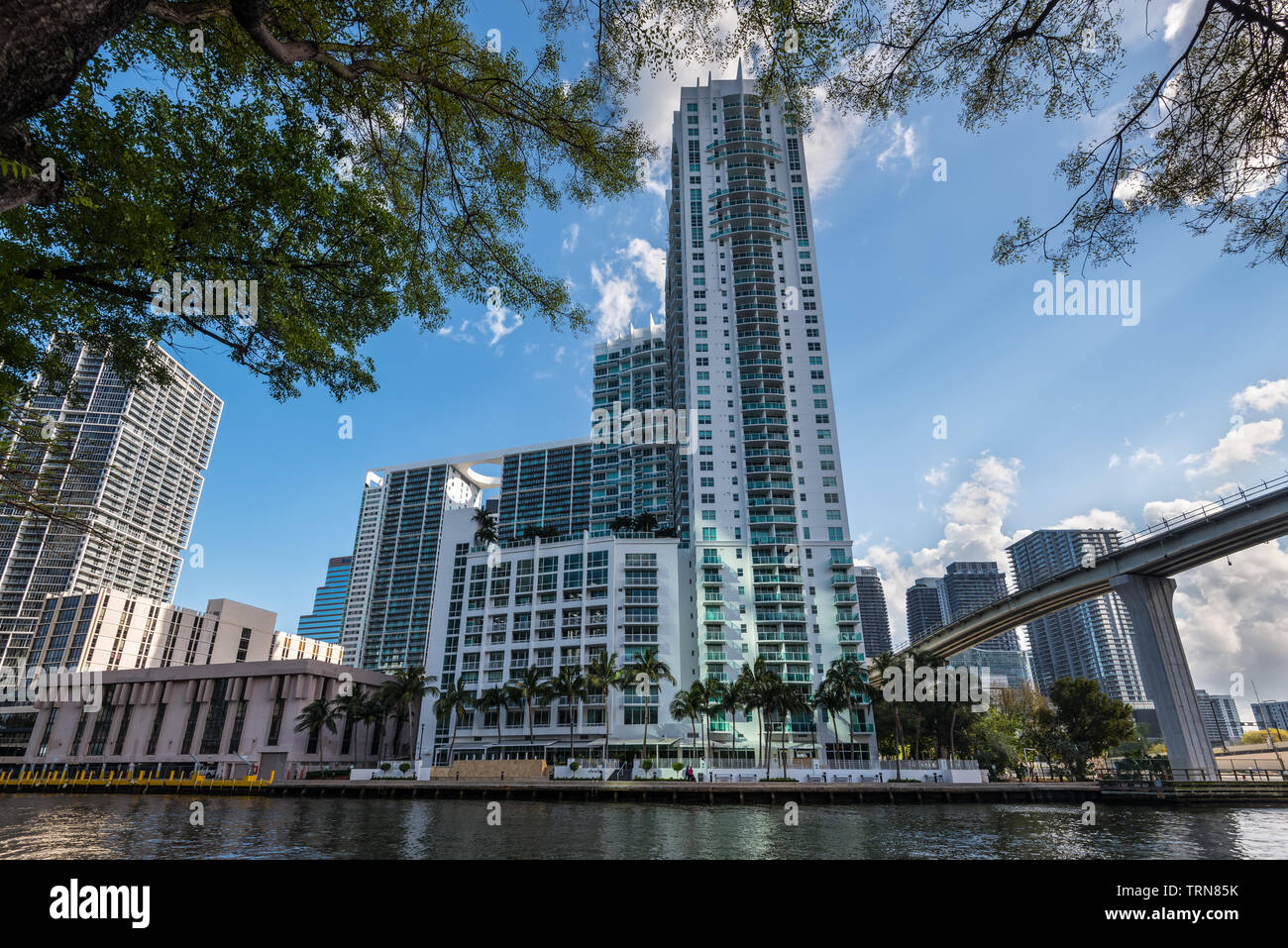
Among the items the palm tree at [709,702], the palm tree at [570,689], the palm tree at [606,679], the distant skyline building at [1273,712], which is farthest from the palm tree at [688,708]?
the distant skyline building at [1273,712]

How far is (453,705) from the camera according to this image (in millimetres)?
73250

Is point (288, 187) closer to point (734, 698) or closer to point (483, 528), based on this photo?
point (734, 698)

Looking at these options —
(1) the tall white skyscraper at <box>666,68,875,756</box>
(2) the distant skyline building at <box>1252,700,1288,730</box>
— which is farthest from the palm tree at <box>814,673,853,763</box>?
(2) the distant skyline building at <box>1252,700,1288,730</box>

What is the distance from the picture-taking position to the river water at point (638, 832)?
2445 cm

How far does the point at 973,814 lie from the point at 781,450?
54.5 meters

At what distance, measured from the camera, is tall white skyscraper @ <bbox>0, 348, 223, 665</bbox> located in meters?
131

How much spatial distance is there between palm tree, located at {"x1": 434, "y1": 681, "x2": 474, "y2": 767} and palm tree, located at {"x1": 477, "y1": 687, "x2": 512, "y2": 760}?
171cm

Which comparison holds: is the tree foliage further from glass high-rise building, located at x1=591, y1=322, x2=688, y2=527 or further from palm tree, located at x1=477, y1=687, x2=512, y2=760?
glass high-rise building, located at x1=591, y1=322, x2=688, y2=527

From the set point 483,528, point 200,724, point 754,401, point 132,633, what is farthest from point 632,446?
point 132,633

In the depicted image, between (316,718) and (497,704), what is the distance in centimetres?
2387

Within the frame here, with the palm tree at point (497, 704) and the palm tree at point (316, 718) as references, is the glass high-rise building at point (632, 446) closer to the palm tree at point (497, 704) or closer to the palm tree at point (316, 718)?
the palm tree at point (497, 704)

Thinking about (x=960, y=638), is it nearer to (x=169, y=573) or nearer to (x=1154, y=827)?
(x=1154, y=827)

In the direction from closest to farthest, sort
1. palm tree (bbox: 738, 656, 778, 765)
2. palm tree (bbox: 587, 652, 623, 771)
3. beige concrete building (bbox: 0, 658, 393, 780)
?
palm tree (bbox: 738, 656, 778, 765)
palm tree (bbox: 587, 652, 623, 771)
beige concrete building (bbox: 0, 658, 393, 780)

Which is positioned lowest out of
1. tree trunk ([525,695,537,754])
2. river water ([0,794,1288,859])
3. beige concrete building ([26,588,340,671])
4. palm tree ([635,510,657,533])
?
river water ([0,794,1288,859])
